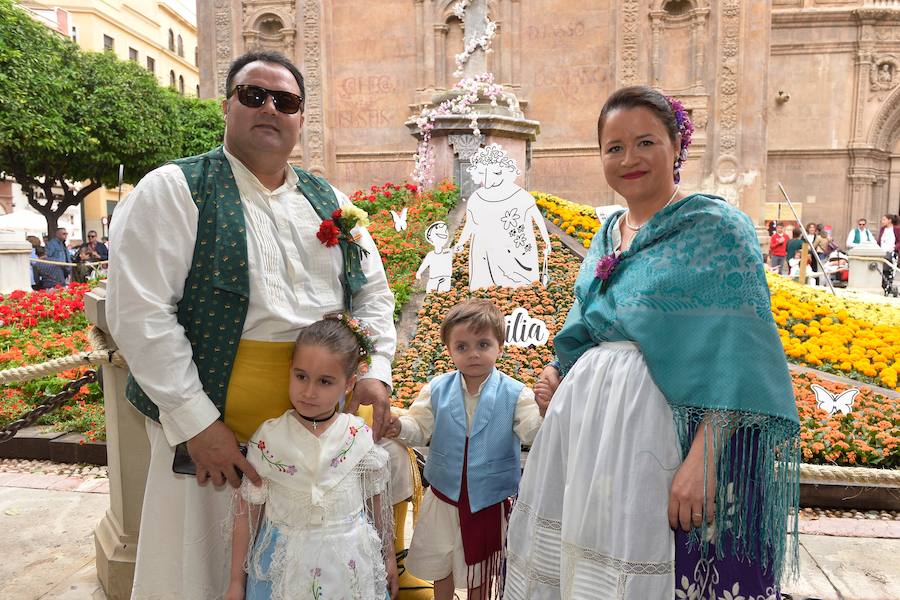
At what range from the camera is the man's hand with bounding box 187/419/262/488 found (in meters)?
1.98

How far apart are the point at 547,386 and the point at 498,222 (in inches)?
154

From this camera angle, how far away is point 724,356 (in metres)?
1.80

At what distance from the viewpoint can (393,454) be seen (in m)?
2.57

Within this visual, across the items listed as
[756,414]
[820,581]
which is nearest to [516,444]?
[756,414]

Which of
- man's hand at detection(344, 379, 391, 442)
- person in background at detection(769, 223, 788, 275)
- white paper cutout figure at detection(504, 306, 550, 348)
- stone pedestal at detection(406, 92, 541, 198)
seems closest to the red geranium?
man's hand at detection(344, 379, 391, 442)

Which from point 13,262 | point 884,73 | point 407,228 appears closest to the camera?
point 407,228

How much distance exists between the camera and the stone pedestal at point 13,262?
964 centimetres

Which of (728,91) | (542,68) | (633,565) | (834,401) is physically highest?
(542,68)

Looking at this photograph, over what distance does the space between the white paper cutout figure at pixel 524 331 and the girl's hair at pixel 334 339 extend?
10.7 feet

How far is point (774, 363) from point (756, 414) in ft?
0.49

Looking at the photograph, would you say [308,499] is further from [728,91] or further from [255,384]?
[728,91]

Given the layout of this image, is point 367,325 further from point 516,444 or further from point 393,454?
point 516,444

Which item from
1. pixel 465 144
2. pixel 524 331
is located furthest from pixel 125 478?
pixel 465 144

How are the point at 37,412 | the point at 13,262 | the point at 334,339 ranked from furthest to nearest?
1. the point at 13,262
2. the point at 37,412
3. the point at 334,339
